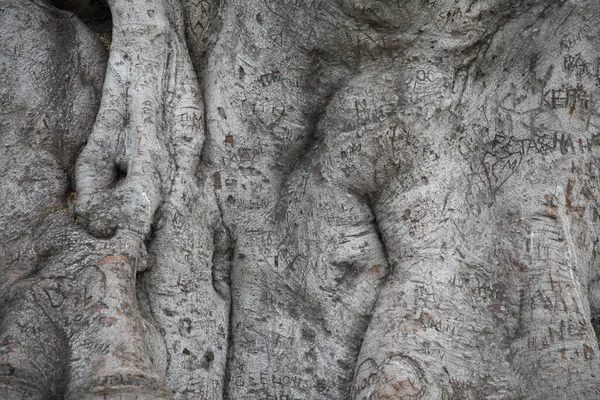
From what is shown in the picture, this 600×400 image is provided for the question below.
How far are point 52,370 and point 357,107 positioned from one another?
1638mm

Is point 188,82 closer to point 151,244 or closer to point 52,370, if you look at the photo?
point 151,244

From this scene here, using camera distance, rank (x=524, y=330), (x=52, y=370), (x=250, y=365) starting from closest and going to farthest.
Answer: (x=52, y=370), (x=524, y=330), (x=250, y=365)

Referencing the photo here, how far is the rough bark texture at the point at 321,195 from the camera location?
431 centimetres

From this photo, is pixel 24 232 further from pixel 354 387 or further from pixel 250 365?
pixel 354 387

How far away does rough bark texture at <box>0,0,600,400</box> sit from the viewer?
4.31 meters

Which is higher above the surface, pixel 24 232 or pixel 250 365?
pixel 24 232

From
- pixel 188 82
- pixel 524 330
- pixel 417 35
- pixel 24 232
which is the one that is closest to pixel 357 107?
pixel 417 35

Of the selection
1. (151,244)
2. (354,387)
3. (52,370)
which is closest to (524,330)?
(354,387)

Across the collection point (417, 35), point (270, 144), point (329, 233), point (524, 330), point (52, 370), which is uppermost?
point (417, 35)

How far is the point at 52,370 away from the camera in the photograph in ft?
13.2

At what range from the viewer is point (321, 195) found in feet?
15.3

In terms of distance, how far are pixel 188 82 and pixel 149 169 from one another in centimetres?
50

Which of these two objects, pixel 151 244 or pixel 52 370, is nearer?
pixel 52 370

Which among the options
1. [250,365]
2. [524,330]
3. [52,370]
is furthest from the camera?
[250,365]
